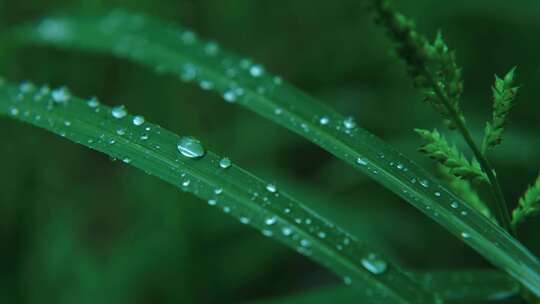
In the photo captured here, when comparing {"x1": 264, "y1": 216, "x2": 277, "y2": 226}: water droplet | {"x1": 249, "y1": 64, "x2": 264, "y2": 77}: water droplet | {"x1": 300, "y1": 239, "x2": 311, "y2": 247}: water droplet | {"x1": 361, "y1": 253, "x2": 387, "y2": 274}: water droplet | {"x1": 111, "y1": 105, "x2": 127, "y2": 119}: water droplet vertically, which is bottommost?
{"x1": 361, "y1": 253, "x2": 387, "y2": 274}: water droplet

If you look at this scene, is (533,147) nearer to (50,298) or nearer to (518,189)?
(518,189)

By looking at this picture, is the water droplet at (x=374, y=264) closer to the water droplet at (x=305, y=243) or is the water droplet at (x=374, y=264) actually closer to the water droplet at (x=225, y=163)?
the water droplet at (x=305, y=243)

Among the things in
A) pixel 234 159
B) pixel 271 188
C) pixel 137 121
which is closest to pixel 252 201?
pixel 271 188

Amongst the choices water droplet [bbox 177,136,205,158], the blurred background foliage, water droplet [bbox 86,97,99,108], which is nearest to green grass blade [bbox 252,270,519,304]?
water droplet [bbox 177,136,205,158]

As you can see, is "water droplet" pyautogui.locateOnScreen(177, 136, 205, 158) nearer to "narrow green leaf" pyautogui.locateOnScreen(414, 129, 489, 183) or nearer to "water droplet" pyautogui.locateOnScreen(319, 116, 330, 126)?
"water droplet" pyautogui.locateOnScreen(319, 116, 330, 126)

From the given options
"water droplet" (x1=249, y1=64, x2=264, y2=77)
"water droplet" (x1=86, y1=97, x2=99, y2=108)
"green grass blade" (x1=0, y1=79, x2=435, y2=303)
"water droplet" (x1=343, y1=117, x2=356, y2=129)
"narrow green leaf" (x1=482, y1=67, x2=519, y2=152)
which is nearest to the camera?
"narrow green leaf" (x1=482, y1=67, x2=519, y2=152)

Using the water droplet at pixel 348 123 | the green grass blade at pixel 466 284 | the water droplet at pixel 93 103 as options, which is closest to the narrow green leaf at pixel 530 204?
the water droplet at pixel 348 123

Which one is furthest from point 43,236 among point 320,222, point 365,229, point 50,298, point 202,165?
point 320,222
